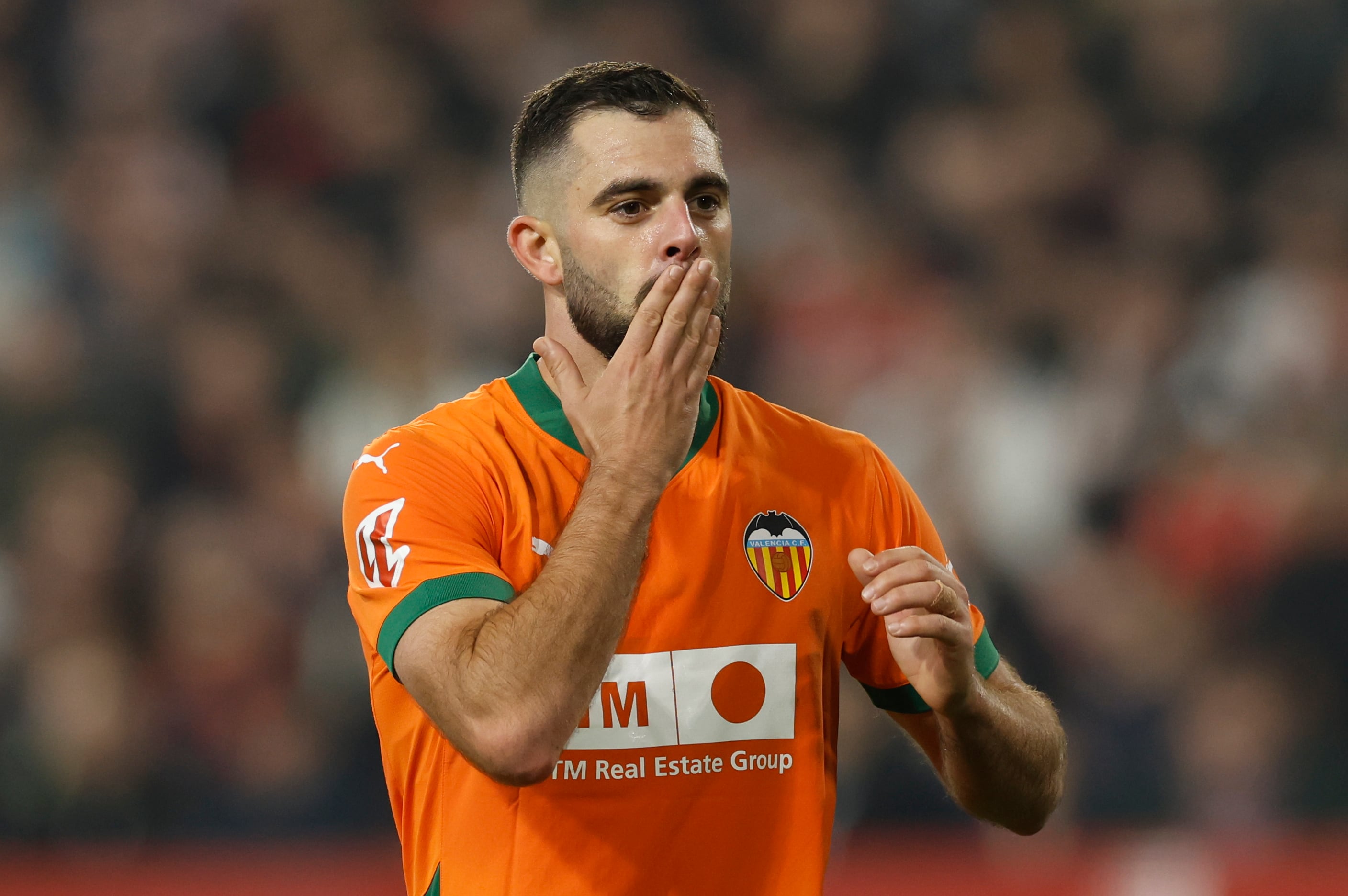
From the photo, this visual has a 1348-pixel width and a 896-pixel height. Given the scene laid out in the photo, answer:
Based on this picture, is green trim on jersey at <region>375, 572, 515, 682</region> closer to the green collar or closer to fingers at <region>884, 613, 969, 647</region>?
the green collar

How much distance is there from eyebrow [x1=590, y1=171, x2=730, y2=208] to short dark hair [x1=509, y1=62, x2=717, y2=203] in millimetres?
143

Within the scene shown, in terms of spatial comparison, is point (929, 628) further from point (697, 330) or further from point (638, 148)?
point (638, 148)

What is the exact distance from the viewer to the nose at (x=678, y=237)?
2.61 metres

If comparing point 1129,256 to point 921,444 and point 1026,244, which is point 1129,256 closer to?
point 1026,244

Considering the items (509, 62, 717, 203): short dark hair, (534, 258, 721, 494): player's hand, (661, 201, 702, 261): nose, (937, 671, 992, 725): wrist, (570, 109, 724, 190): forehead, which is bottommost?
(937, 671, 992, 725): wrist

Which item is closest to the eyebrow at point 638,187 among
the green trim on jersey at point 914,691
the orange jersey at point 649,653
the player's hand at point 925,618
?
the orange jersey at point 649,653

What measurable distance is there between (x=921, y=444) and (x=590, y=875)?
14.4 feet

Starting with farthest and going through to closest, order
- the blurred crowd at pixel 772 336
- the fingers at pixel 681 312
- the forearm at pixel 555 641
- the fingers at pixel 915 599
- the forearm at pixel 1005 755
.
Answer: the blurred crowd at pixel 772 336 → the forearm at pixel 1005 755 → the fingers at pixel 681 312 → the fingers at pixel 915 599 → the forearm at pixel 555 641

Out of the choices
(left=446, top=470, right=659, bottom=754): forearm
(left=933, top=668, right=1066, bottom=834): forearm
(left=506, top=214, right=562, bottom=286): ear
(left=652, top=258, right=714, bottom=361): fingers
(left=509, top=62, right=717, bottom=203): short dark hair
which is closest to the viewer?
(left=446, top=470, right=659, bottom=754): forearm

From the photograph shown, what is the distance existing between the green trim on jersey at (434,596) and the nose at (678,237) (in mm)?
671

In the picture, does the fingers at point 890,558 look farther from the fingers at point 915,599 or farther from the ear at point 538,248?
the ear at point 538,248

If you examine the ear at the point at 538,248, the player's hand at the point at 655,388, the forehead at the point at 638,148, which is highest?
the forehead at the point at 638,148

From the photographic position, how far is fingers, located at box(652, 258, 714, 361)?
252 cm

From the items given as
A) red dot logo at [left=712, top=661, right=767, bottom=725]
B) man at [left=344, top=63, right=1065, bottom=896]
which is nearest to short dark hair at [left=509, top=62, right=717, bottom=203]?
man at [left=344, top=63, right=1065, bottom=896]
